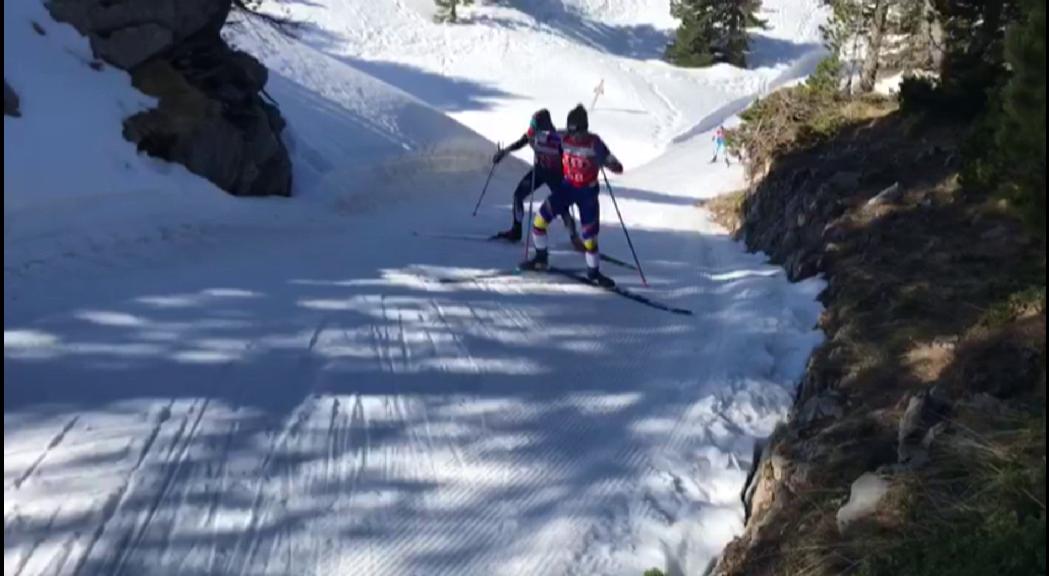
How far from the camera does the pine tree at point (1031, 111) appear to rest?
19.7 feet

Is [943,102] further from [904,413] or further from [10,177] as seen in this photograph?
[10,177]

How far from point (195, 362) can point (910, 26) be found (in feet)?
64.1

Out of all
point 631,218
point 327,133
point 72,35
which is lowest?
point 631,218

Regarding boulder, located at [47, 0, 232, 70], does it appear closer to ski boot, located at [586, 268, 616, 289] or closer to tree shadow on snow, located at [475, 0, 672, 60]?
ski boot, located at [586, 268, 616, 289]

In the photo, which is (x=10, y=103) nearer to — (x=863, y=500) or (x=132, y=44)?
(x=132, y=44)

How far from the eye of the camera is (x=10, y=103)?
43.2ft

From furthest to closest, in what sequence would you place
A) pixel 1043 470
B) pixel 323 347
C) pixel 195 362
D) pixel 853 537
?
pixel 323 347 < pixel 195 362 < pixel 853 537 < pixel 1043 470

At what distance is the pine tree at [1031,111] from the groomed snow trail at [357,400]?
2.39 meters

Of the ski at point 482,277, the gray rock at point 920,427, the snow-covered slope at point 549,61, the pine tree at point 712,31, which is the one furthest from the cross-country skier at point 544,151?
the pine tree at point 712,31

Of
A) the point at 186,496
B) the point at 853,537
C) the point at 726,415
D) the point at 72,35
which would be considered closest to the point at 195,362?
the point at 186,496

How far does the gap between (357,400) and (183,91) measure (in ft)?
31.3

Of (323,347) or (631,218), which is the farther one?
(631,218)

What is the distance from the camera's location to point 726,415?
25.9ft

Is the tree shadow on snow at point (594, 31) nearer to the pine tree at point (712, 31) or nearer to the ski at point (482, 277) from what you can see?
the pine tree at point (712, 31)
